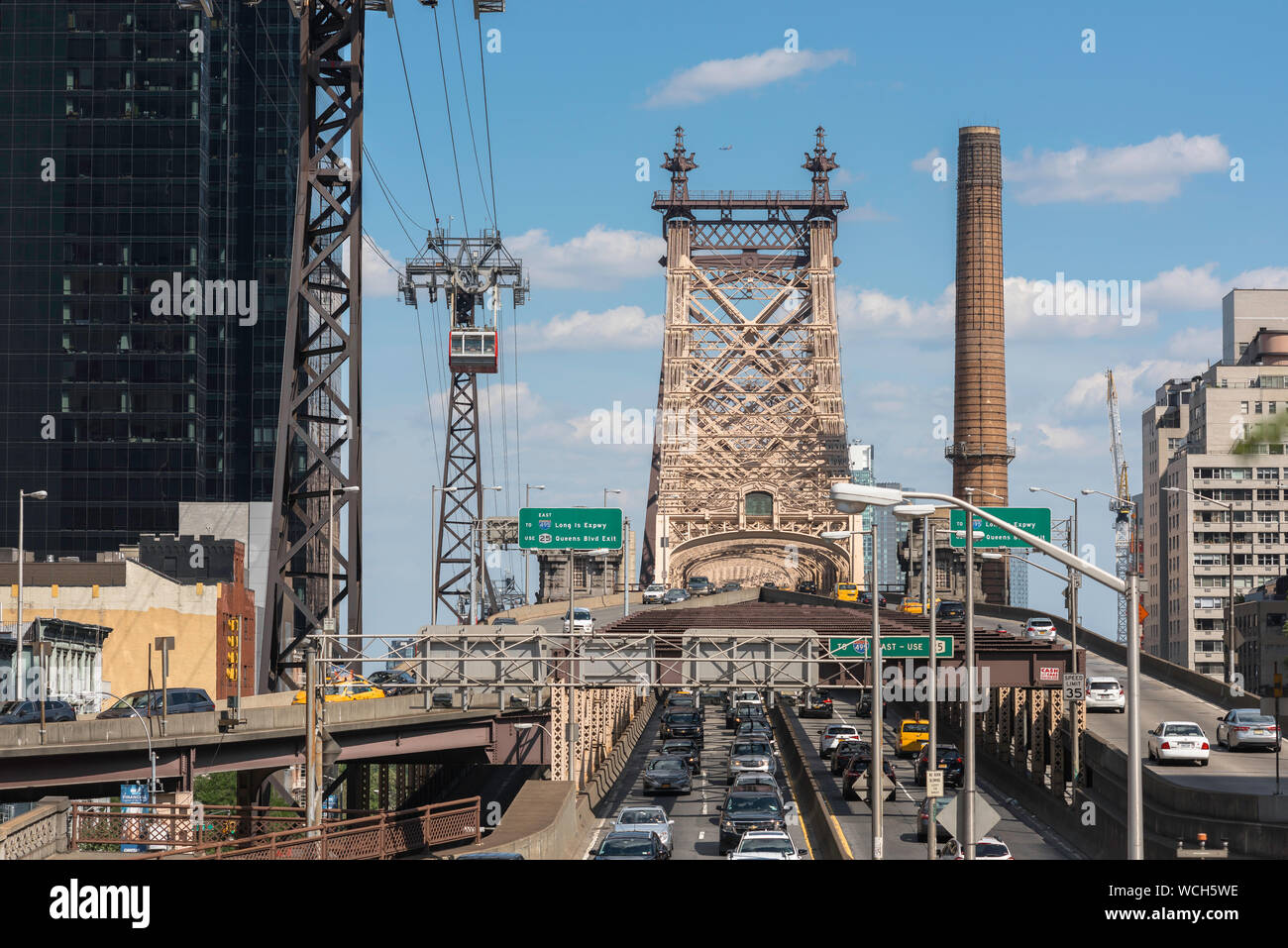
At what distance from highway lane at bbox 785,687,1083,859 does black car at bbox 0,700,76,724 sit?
24.0 meters

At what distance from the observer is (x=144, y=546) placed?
99312 millimetres

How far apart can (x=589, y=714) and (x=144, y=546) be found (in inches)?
1717

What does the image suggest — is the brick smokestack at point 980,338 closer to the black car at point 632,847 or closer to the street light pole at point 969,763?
the black car at point 632,847

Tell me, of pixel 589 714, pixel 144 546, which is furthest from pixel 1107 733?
pixel 144 546

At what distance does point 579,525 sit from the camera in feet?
226

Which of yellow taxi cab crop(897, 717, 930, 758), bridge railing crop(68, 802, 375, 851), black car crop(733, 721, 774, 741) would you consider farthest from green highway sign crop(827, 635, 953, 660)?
yellow taxi cab crop(897, 717, 930, 758)

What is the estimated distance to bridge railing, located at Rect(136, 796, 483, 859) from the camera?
29.6 meters

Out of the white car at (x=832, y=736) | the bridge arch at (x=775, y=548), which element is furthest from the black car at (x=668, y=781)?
the bridge arch at (x=775, y=548)

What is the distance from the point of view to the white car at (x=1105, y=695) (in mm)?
68438

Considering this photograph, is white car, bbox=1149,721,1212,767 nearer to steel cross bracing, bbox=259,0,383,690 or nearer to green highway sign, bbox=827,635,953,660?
green highway sign, bbox=827,635,953,660

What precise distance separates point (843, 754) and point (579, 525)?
562 inches

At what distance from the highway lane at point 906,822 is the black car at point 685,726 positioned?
4.70 m

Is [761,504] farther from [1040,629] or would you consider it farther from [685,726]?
[685,726]
